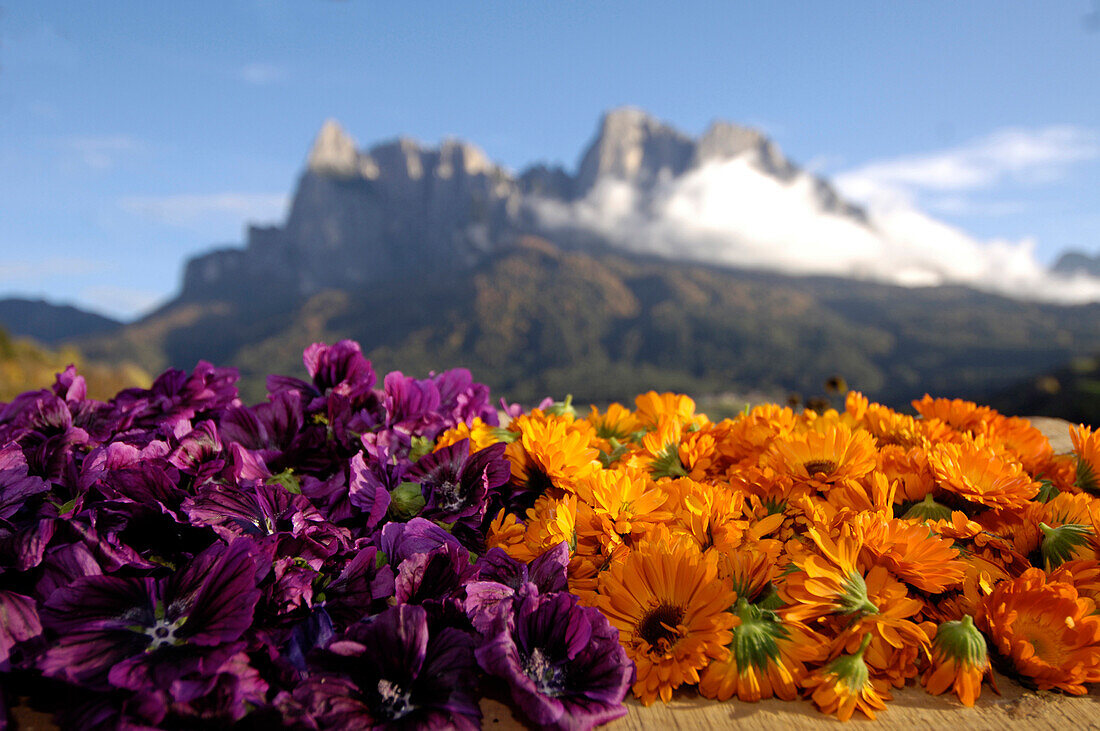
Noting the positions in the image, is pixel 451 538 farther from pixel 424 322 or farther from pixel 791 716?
pixel 424 322

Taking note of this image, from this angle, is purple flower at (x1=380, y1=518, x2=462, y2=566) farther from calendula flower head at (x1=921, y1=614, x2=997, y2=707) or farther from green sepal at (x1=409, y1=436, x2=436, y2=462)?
calendula flower head at (x1=921, y1=614, x2=997, y2=707)

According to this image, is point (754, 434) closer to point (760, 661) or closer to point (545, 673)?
point (760, 661)

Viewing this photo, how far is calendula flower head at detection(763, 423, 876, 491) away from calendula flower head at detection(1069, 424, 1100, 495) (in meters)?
0.81

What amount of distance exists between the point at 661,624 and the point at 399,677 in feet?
2.02

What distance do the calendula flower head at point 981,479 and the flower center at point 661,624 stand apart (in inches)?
35.3

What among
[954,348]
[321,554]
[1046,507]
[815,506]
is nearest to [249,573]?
[321,554]

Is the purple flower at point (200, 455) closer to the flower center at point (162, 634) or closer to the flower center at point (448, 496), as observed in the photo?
the flower center at point (162, 634)

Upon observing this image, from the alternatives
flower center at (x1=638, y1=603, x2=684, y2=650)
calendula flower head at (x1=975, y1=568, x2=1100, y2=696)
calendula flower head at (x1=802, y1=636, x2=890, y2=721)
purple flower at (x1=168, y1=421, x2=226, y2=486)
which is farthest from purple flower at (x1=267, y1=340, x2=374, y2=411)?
calendula flower head at (x1=975, y1=568, x2=1100, y2=696)

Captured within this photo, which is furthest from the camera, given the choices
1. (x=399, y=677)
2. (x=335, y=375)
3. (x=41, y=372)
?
(x=41, y=372)

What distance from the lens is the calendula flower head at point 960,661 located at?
4.99ft

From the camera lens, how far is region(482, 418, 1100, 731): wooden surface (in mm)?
1461

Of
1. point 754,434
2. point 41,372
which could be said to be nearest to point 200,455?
point 754,434

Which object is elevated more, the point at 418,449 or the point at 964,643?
the point at 418,449

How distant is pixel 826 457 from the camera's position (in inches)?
76.2
